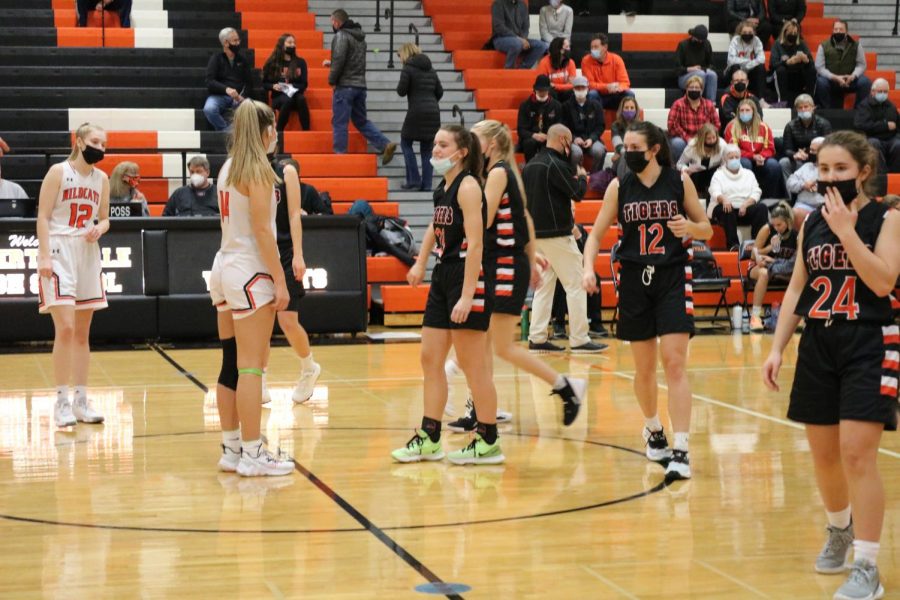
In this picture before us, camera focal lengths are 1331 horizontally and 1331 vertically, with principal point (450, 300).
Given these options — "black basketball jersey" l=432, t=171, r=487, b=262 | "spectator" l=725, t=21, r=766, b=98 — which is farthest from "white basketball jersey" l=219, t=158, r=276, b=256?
Result: "spectator" l=725, t=21, r=766, b=98

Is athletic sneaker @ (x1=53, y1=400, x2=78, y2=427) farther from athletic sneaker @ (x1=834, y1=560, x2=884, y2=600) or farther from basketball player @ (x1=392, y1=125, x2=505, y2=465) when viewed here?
athletic sneaker @ (x1=834, y1=560, x2=884, y2=600)

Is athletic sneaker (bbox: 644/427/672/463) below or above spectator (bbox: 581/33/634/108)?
below

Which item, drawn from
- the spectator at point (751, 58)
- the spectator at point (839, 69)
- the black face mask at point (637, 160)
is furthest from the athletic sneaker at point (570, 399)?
the spectator at point (839, 69)

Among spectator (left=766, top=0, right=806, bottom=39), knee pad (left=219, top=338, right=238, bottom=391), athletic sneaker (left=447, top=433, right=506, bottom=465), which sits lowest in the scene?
athletic sneaker (left=447, top=433, right=506, bottom=465)

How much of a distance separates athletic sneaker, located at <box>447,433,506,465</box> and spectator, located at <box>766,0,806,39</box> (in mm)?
14299

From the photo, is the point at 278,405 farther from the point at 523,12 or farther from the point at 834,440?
the point at 523,12

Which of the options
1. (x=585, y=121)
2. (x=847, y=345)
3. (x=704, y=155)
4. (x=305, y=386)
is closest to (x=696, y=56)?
(x=585, y=121)

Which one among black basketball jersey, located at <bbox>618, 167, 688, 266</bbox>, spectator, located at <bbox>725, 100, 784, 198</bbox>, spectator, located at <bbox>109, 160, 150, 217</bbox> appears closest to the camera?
black basketball jersey, located at <bbox>618, 167, 688, 266</bbox>

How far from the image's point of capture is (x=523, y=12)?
59.1 ft

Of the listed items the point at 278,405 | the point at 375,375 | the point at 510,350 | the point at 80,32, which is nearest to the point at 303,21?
the point at 80,32

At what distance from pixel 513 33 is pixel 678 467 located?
40.7ft

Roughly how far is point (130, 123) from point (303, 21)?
3.37m

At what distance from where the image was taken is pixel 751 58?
18.5 metres

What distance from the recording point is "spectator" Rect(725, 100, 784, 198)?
1650 cm
